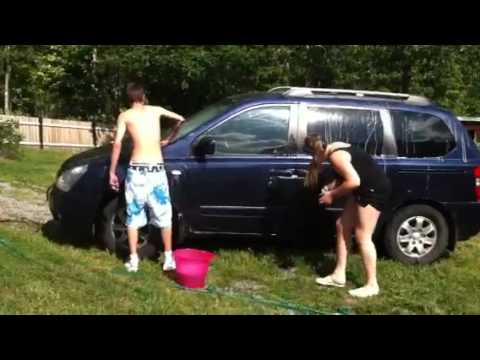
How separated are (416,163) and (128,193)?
318 centimetres

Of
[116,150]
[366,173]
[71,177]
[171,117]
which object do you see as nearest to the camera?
[366,173]

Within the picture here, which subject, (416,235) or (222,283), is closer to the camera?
(222,283)

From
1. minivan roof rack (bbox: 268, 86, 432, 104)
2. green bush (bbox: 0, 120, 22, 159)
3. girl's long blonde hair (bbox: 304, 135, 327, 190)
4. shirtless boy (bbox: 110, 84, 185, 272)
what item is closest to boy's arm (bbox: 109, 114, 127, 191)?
shirtless boy (bbox: 110, 84, 185, 272)

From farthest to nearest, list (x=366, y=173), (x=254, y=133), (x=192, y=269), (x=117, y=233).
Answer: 1. (x=254, y=133)
2. (x=117, y=233)
3. (x=366, y=173)
4. (x=192, y=269)

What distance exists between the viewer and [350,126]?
7.23 metres

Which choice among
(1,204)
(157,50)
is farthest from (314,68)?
(1,204)

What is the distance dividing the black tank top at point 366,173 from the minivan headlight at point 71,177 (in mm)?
2608

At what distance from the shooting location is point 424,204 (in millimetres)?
7281

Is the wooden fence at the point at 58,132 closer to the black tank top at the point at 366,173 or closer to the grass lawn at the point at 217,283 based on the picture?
the grass lawn at the point at 217,283

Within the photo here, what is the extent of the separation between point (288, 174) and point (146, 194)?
159cm

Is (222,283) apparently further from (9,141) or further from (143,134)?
(9,141)

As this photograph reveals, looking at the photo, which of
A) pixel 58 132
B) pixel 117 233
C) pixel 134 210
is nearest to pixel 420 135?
pixel 134 210

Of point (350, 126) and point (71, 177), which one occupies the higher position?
point (350, 126)
